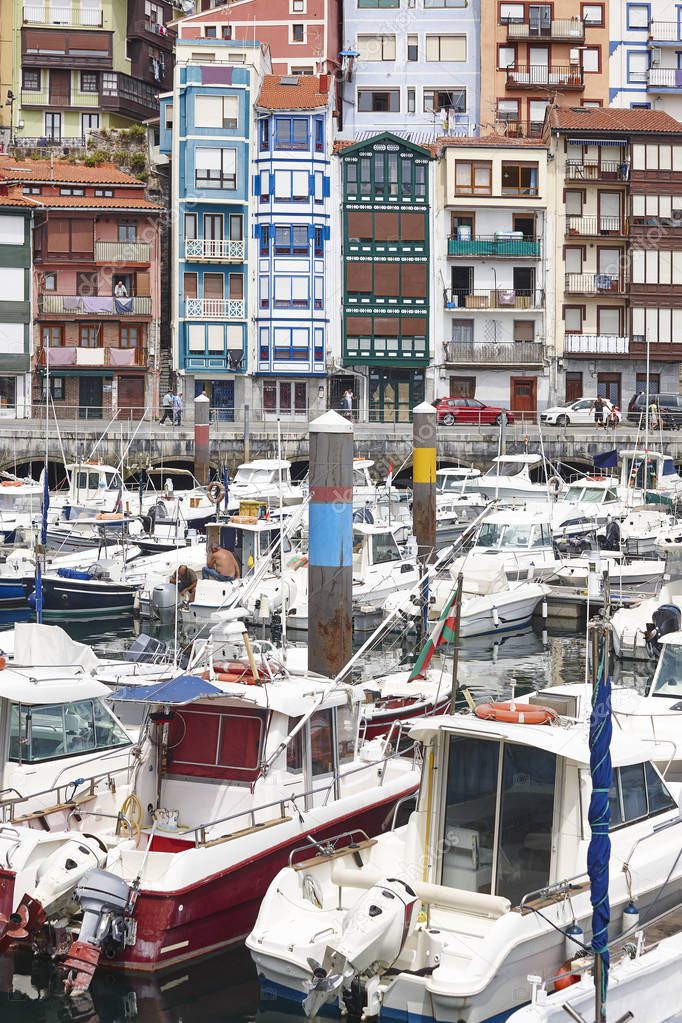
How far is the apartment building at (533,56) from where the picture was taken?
74.1 m

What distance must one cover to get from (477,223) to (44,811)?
2261 inches

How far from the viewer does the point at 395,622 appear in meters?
33.1

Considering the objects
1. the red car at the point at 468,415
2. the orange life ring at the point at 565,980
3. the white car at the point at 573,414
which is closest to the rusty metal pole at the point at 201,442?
the red car at the point at 468,415

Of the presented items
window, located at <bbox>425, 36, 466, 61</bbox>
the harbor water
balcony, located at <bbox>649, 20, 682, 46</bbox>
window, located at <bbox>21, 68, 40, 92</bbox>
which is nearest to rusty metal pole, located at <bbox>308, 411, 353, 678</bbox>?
the harbor water

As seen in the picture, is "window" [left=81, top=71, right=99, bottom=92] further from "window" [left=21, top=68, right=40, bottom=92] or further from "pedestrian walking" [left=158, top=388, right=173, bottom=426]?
"pedestrian walking" [left=158, top=388, right=173, bottom=426]

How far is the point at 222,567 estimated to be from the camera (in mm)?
33500

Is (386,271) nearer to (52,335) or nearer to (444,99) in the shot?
(444,99)

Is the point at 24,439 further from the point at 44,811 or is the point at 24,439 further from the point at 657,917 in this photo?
the point at 657,917

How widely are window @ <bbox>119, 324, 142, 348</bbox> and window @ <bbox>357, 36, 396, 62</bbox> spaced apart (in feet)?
63.3

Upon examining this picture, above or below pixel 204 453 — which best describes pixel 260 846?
below

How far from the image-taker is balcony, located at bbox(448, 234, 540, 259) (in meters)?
68.9

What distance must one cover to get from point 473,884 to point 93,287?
5721 cm

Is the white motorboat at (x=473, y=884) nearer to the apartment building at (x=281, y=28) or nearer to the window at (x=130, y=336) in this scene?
the window at (x=130, y=336)

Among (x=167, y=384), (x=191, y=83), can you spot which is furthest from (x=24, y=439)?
(x=191, y=83)
